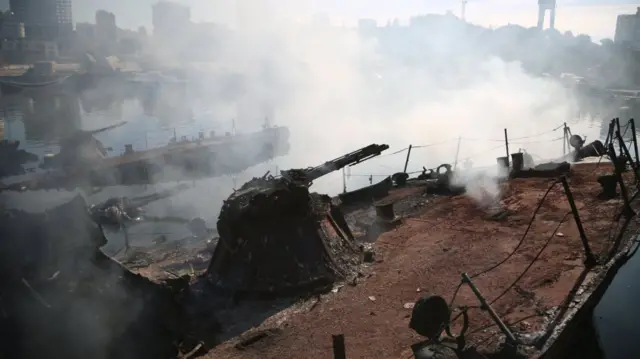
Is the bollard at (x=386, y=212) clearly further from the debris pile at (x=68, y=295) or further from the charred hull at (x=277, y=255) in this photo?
the debris pile at (x=68, y=295)

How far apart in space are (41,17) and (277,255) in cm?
7067

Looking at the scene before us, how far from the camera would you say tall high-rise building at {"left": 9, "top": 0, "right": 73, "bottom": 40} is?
66.0m

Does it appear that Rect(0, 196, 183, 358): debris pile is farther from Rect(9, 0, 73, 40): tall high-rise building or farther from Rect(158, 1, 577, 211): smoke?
Rect(9, 0, 73, 40): tall high-rise building

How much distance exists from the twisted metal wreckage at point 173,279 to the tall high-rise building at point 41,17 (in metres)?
66.2

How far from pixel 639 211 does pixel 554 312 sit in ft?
22.4

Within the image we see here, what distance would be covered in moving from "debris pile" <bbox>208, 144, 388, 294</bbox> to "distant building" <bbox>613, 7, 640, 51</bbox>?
8095cm

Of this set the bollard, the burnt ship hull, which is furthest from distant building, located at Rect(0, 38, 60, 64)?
the bollard

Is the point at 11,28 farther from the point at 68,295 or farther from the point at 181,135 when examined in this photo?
the point at 68,295

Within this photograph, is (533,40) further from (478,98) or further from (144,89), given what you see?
(144,89)

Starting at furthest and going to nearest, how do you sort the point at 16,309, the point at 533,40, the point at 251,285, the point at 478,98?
1. the point at 533,40
2. the point at 478,98
3. the point at 251,285
4. the point at 16,309

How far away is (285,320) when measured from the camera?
10242 millimetres

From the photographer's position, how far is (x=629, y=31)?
88.2 meters

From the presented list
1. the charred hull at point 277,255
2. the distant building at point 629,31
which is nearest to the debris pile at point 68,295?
the charred hull at point 277,255

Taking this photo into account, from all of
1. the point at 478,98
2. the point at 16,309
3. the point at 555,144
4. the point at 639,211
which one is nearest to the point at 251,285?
the point at 16,309
